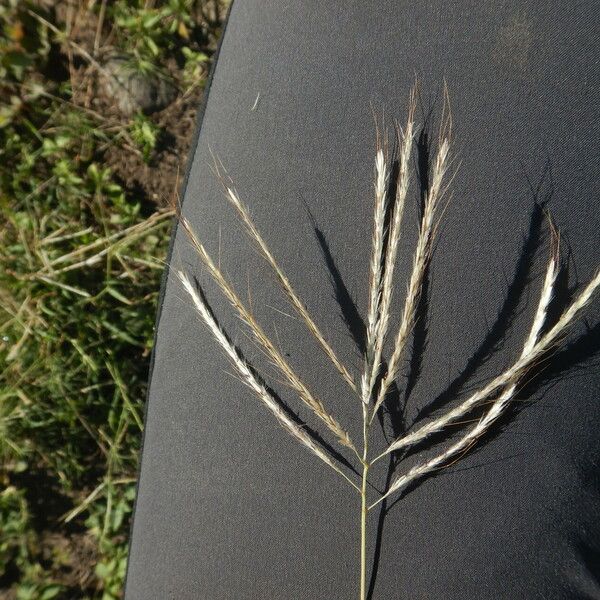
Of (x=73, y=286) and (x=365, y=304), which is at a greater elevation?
(x=365, y=304)

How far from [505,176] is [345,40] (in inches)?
13.1

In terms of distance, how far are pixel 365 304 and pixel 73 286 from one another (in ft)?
2.55

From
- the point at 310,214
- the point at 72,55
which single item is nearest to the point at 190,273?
the point at 310,214

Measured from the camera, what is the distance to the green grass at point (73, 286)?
4.65 feet

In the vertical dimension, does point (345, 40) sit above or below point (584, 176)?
above

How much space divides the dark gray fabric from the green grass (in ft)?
1.41

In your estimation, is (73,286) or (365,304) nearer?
(365,304)

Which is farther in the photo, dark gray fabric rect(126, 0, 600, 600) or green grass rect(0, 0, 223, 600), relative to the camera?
green grass rect(0, 0, 223, 600)

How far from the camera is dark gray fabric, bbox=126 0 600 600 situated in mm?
932

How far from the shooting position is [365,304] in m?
0.98

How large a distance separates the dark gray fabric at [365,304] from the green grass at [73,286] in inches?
17.0

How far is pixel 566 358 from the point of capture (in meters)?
0.93

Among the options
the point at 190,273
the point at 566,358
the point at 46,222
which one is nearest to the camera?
the point at 566,358

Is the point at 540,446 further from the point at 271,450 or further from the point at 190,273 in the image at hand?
the point at 190,273
